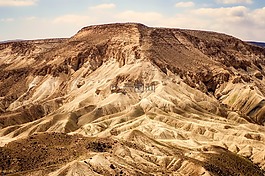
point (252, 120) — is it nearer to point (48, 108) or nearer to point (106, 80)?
point (106, 80)

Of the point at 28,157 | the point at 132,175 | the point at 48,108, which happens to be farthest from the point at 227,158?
the point at 48,108

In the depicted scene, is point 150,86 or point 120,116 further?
point 150,86

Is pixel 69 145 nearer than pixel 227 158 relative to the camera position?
Yes

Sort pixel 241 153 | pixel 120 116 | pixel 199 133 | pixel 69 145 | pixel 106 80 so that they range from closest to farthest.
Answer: pixel 69 145, pixel 241 153, pixel 199 133, pixel 120 116, pixel 106 80

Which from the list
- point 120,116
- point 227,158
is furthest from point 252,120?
point 227,158

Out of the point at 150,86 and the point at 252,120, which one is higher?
the point at 150,86

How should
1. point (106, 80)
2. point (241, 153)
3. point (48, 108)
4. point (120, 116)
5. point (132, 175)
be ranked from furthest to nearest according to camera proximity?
1. point (106, 80)
2. point (48, 108)
3. point (120, 116)
4. point (241, 153)
5. point (132, 175)

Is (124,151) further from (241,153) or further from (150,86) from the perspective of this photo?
(150,86)

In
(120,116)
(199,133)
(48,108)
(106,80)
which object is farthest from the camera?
(106,80)

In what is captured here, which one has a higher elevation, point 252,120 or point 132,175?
point 132,175
